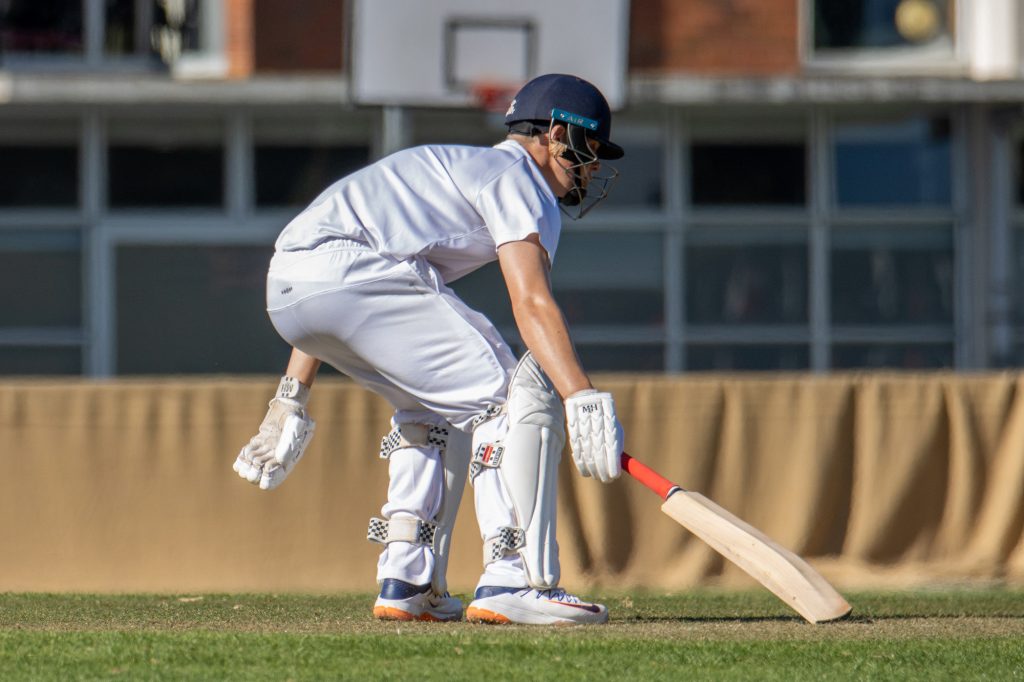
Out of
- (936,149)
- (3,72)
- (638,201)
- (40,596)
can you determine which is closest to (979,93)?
(936,149)

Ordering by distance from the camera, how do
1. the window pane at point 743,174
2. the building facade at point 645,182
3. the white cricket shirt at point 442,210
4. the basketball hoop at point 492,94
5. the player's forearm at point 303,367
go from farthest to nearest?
the window pane at point 743,174 < the building facade at point 645,182 < the basketball hoop at point 492,94 < the player's forearm at point 303,367 < the white cricket shirt at point 442,210

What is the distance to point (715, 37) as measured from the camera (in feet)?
48.3

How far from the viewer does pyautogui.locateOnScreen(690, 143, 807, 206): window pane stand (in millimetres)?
15156

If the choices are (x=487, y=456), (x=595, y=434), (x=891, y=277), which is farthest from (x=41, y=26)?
(x=595, y=434)

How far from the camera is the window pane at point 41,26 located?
14.7m

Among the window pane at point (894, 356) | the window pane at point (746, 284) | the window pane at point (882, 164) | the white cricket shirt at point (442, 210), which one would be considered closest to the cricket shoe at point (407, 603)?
the white cricket shirt at point (442, 210)

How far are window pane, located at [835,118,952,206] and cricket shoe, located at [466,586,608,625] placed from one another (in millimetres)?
10975

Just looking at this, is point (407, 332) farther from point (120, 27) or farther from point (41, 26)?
point (41, 26)

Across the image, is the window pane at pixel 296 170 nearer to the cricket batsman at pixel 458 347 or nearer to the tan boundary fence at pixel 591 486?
the tan boundary fence at pixel 591 486

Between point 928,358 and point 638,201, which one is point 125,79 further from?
point 928,358

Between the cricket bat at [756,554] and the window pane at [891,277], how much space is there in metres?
10.5

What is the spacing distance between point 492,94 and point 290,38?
3771mm

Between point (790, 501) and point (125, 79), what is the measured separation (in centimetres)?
874

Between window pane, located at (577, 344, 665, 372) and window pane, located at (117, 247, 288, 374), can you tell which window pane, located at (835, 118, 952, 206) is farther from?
window pane, located at (117, 247, 288, 374)
